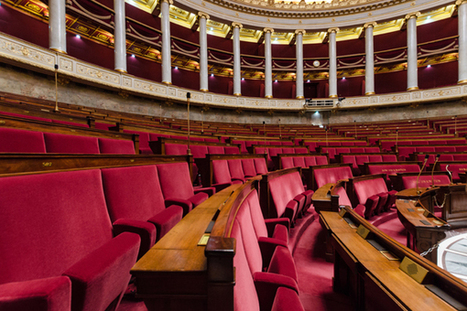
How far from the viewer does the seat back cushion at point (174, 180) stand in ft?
2.55

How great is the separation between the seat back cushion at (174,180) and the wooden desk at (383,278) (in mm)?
546

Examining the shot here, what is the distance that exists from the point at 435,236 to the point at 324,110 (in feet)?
16.0

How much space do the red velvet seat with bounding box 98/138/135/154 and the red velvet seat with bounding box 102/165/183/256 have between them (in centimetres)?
34

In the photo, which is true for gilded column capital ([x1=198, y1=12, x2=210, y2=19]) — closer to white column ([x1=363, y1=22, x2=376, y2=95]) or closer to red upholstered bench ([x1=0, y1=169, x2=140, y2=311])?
white column ([x1=363, y1=22, x2=376, y2=95])

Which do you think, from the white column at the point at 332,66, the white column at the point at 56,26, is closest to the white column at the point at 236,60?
the white column at the point at 332,66

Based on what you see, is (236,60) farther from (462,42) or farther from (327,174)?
(462,42)

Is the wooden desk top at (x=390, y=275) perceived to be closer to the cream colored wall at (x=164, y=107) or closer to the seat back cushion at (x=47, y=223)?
the seat back cushion at (x=47, y=223)

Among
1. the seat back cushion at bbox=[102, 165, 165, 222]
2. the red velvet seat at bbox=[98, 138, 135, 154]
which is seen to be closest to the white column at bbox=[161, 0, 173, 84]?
the red velvet seat at bbox=[98, 138, 135, 154]

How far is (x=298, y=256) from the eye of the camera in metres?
0.87

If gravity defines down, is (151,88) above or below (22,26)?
below

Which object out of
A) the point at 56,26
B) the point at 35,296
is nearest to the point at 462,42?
the point at 35,296

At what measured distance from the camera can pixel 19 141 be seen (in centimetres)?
65

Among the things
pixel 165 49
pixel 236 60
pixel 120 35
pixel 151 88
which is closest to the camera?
pixel 120 35

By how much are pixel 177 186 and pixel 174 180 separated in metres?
0.03
